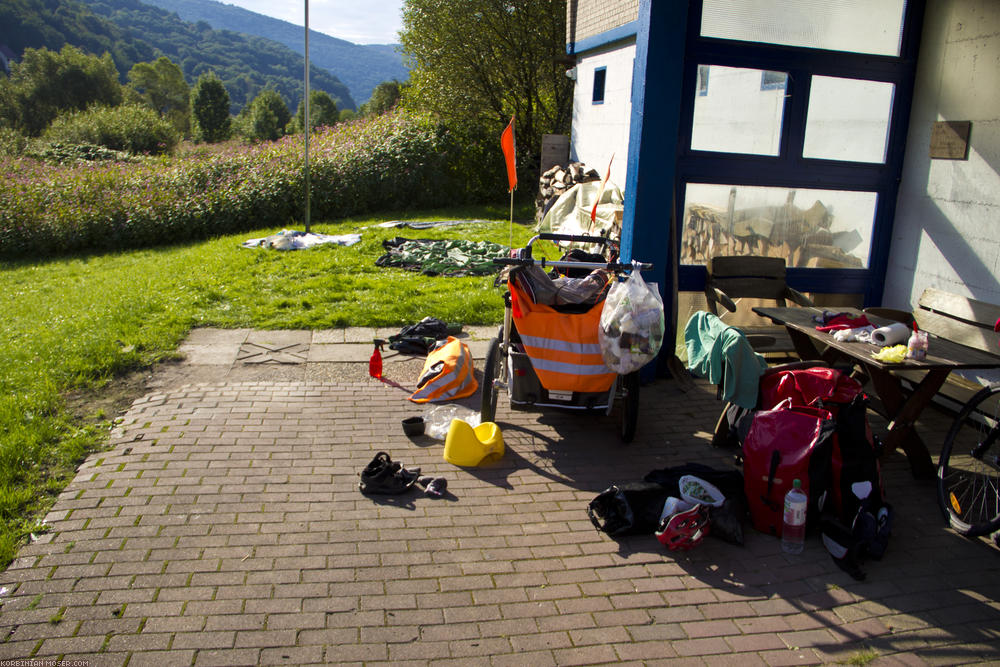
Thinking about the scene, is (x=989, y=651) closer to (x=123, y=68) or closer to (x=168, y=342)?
(x=168, y=342)

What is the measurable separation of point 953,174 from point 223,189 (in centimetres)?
1320

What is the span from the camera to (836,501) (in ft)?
13.5

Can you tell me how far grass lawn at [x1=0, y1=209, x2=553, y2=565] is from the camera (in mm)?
4719

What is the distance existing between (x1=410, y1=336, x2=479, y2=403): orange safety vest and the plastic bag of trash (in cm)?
19

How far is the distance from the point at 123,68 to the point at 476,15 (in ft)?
346

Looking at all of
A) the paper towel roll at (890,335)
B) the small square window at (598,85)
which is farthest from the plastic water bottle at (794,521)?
the small square window at (598,85)

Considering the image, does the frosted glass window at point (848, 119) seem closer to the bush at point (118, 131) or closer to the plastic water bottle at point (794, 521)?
the plastic water bottle at point (794, 521)

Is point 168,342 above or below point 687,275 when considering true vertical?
below

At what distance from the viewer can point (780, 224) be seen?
22.4 ft

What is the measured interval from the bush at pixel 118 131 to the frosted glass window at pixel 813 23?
26515 mm

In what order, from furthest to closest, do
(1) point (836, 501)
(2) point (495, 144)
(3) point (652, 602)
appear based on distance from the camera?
(2) point (495, 144), (1) point (836, 501), (3) point (652, 602)

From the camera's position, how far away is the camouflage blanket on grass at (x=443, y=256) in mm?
10352

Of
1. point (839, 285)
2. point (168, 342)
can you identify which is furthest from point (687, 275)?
point (168, 342)

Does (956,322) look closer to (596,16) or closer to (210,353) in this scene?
(210,353)
